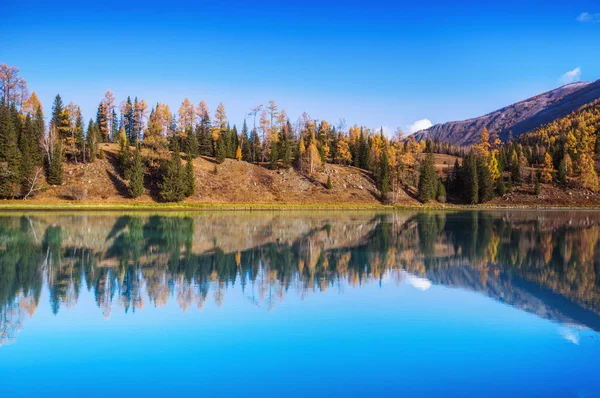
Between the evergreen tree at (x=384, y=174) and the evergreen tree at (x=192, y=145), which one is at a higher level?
the evergreen tree at (x=192, y=145)

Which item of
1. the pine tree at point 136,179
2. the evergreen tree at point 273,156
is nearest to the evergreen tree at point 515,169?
the evergreen tree at point 273,156

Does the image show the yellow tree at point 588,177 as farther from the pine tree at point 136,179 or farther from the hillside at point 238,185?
the pine tree at point 136,179

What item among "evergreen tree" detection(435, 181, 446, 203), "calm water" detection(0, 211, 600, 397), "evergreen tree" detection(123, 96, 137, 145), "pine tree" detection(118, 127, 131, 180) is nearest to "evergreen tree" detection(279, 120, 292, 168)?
"pine tree" detection(118, 127, 131, 180)

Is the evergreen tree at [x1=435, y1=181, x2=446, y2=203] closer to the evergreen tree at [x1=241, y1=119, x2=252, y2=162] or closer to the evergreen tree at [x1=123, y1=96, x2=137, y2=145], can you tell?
the evergreen tree at [x1=241, y1=119, x2=252, y2=162]

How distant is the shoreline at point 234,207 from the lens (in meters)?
64.8

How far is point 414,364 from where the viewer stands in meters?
10.3

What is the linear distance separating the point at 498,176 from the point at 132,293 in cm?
10511

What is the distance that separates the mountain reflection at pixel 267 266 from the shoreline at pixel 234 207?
29.5m

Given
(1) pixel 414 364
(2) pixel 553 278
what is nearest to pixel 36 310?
(1) pixel 414 364

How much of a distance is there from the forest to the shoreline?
13.0 ft

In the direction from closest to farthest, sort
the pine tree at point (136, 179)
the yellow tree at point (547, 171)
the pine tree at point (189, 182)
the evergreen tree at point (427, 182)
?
the pine tree at point (136, 179) → the pine tree at point (189, 182) → the evergreen tree at point (427, 182) → the yellow tree at point (547, 171)

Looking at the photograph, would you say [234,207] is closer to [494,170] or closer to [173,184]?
[173,184]

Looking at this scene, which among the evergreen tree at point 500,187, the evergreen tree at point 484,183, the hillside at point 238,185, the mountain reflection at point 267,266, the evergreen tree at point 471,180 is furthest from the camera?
the evergreen tree at point 500,187

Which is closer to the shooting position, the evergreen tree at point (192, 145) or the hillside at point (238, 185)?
the hillside at point (238, 185)
